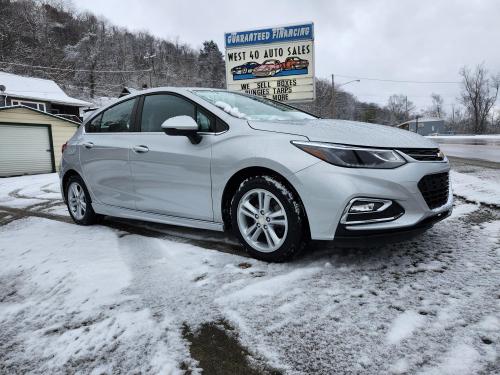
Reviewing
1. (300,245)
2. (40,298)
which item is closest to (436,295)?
(300,245)

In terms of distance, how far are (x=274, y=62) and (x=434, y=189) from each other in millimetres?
12285

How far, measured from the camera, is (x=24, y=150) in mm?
16188

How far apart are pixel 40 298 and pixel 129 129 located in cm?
199

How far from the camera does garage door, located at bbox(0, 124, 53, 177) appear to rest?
15.5 meters

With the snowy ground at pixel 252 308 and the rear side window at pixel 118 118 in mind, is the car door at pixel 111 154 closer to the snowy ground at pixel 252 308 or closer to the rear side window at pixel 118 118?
the rear side window at pixel 118 118

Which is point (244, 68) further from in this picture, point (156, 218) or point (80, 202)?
point (156, 218)

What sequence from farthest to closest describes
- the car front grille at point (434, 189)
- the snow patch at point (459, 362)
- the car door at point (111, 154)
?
the car door at point (111, 154)
the car front grille at point (434, 189)
the snow patch at point (459, 362)

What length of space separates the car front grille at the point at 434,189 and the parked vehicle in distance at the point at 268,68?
11.9 metres

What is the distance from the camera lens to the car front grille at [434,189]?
264cm

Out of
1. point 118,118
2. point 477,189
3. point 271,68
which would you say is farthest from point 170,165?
point 271,68

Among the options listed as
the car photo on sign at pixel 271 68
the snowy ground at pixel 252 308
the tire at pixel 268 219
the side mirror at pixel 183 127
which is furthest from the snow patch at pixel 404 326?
the car photo on sign at pixel 271 68

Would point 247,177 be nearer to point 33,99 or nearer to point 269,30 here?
point 269,30

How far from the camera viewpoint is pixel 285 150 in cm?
273

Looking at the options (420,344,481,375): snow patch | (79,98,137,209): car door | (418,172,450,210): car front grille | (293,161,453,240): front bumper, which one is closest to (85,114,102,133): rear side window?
(79,98,137,209): car door
